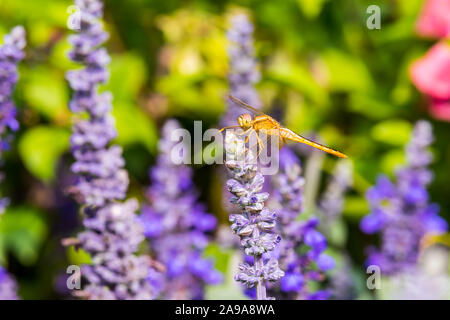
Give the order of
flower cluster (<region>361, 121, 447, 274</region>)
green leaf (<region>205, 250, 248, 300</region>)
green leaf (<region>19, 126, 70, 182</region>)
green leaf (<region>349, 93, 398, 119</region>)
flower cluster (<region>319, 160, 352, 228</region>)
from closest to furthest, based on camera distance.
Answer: green leaf (<region>205, 250, 248, 300</region>)
flower cluster (<region>361, 121, 447, 274</region>)
flower cluster (<region>319, 160, 352, 228</region>)
green leaf (<region>19, 126, 70, 182</region>)
green leaf (<region>349, 93, 398, 119</region>)

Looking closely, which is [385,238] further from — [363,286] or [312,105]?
[312,105]

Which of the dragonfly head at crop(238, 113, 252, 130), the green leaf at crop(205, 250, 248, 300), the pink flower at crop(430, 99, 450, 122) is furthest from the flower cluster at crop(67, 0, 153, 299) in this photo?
the pink flower at crop(430, 99, 450, 122)

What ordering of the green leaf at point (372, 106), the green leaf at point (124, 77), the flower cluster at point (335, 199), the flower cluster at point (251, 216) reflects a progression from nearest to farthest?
the flower cluster at point (251, 216) < the flower cluster at point (335, 199) < the green leaf at point (124, 77) < the green leaf at point (372, 106)

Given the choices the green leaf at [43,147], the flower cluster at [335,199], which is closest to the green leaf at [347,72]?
the flower cluster at [335,199]

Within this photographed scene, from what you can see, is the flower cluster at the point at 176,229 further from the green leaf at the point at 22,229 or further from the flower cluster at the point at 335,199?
the green leaf at the point at 22,229

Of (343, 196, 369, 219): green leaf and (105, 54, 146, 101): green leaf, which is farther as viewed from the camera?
(343, 196, 369, 219): green leaf

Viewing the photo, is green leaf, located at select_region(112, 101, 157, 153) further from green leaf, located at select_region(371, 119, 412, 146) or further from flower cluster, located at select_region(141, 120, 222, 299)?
green leaf, located at select_region(371, 119, 412, 146)

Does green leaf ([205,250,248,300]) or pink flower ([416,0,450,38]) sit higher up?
pink flower ([416,0,450,38])
